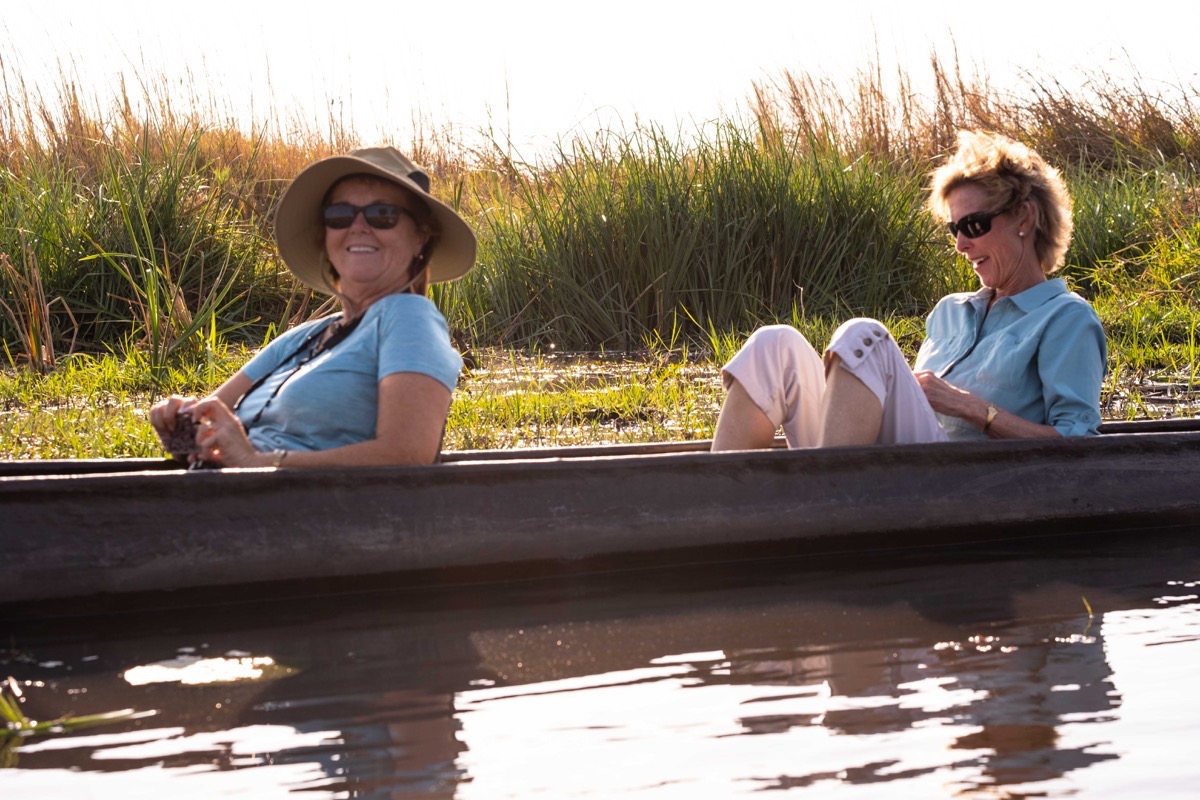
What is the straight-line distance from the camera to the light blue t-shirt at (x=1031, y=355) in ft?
12.9

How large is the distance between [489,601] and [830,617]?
88 centimetres

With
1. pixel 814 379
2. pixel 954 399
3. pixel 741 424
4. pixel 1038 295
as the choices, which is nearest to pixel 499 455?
pixel 741 424

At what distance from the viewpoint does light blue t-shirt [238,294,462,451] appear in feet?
11.5

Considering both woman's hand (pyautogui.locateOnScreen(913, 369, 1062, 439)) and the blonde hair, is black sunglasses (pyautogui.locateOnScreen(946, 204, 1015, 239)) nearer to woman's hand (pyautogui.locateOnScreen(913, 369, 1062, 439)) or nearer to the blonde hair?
the blonde hair

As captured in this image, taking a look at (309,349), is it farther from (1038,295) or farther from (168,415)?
(1038,295)

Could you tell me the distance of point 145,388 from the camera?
6828 mm

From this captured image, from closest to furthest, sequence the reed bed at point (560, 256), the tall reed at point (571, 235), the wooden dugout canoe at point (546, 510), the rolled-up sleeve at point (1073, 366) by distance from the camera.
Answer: the wooden dugout canoe at point (546, 510) → the rolled-up sleeve at point (1073, 366) → the reed bed at point (560, 256) → the tall reed at point (571, 235)

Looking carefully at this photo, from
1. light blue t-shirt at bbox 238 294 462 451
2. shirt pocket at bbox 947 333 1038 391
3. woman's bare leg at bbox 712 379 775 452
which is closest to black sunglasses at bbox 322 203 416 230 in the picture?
light blue t-shirt at bbox 238 294 462 451

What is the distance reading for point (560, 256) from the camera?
868 cm

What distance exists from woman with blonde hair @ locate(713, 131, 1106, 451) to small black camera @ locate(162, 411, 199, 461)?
1485 mm

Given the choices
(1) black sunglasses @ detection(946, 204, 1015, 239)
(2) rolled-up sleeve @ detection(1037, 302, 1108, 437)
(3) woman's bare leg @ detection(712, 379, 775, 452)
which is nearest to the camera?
(2) rolled-up sleeve @ detection(1037, 302, 1108, 437)

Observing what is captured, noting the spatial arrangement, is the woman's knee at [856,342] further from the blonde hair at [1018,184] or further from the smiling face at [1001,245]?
the blonde hair at [1018,184]

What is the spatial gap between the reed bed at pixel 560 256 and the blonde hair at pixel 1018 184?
2.58 meters

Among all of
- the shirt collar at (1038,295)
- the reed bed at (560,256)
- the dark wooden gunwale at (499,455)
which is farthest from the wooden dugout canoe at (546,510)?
the reed bed at (560,256)
